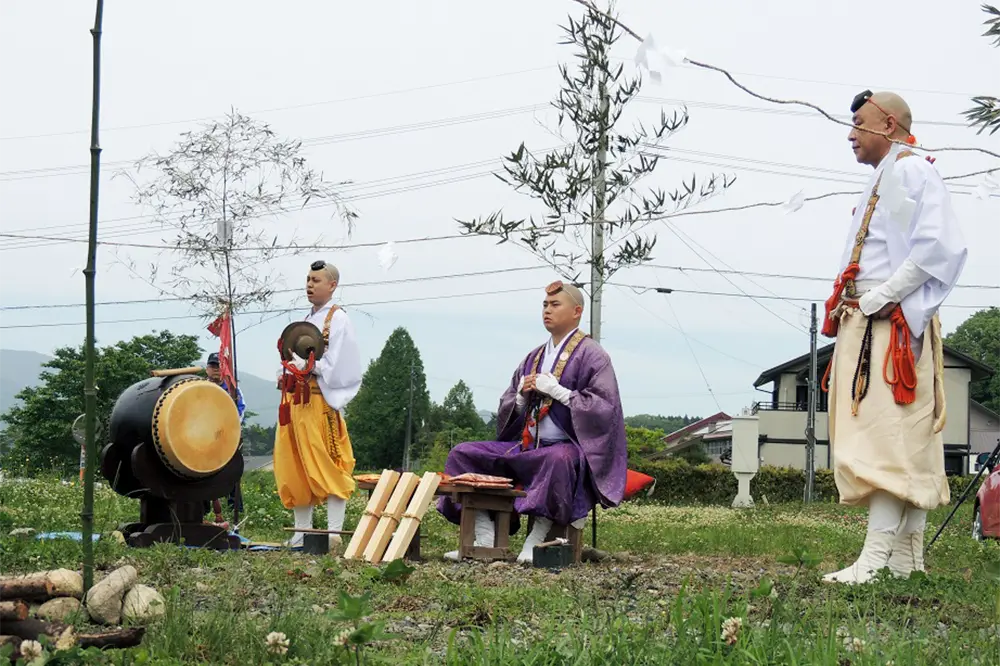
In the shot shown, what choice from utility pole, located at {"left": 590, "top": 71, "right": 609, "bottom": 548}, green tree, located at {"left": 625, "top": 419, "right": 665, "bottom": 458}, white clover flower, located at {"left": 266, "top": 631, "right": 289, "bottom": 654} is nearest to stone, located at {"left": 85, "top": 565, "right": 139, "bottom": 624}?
white clover flower, located at {"left": 266, "top": 631, "right": 289, "bottom": 654}

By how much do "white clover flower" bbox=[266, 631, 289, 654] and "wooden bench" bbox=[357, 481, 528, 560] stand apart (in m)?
4.34

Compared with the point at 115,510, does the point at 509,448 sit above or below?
above

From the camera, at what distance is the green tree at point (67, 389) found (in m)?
41.8

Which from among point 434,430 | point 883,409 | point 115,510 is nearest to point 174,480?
point 115,510

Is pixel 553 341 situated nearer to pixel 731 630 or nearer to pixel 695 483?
pixel 731 630

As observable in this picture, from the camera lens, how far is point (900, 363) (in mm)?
6285

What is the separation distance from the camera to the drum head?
27.1ft

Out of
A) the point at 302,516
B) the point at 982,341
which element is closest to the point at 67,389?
the point at 302,516

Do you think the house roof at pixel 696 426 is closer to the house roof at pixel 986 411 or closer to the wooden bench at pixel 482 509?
the house roof at pixel 986 411

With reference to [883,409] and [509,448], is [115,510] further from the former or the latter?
[883,409]

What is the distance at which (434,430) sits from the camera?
2440 inches

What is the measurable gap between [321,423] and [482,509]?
1.71 metres

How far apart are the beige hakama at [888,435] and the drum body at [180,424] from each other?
170 inches

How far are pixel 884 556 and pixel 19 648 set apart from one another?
4416mm
